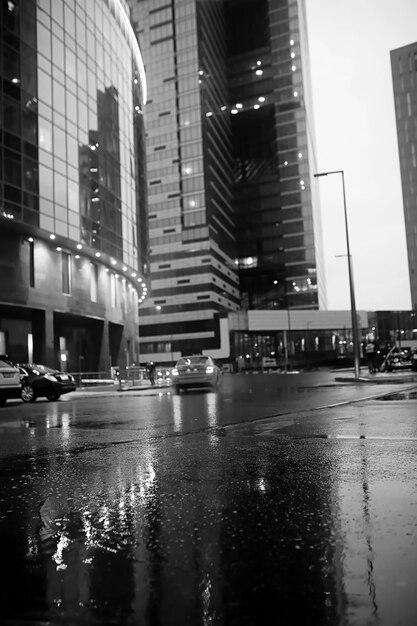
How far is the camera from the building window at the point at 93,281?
43.4m

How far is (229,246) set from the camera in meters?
140

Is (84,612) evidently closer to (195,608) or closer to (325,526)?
(195,608)

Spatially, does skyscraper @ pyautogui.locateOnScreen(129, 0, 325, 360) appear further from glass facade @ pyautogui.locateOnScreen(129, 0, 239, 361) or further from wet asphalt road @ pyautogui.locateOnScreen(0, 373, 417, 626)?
wet asphalt road @ pyautogui.locateOnScreen(0, 373, 417, 626)

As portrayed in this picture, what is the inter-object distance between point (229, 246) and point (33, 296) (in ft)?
352

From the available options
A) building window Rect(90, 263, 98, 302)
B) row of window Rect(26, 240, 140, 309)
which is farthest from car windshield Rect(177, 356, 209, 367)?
building window Rect(90, 263, 98, 302)

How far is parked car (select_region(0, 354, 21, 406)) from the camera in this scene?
19.1 m

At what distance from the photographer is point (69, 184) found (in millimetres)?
38312

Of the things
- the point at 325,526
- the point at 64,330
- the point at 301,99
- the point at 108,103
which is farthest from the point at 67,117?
the point at 301,99

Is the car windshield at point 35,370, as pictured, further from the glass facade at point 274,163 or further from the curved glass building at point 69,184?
the glass facade at point 274,163

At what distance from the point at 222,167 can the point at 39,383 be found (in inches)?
4979

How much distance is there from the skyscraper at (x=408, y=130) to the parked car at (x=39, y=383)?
131076 millimetres

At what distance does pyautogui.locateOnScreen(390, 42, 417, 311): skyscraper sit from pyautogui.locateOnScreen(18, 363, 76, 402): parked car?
131076 millimetres

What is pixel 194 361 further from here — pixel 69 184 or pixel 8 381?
pixel 69 184

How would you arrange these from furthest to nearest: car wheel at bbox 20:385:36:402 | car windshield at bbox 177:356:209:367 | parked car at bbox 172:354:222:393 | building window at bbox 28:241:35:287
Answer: building window at bbox 28:241:35:287
car windshield at bbox 177:356:209:367
parked car at bbox 172:354:222:393
car wheel at bbox 20:385:36:402
